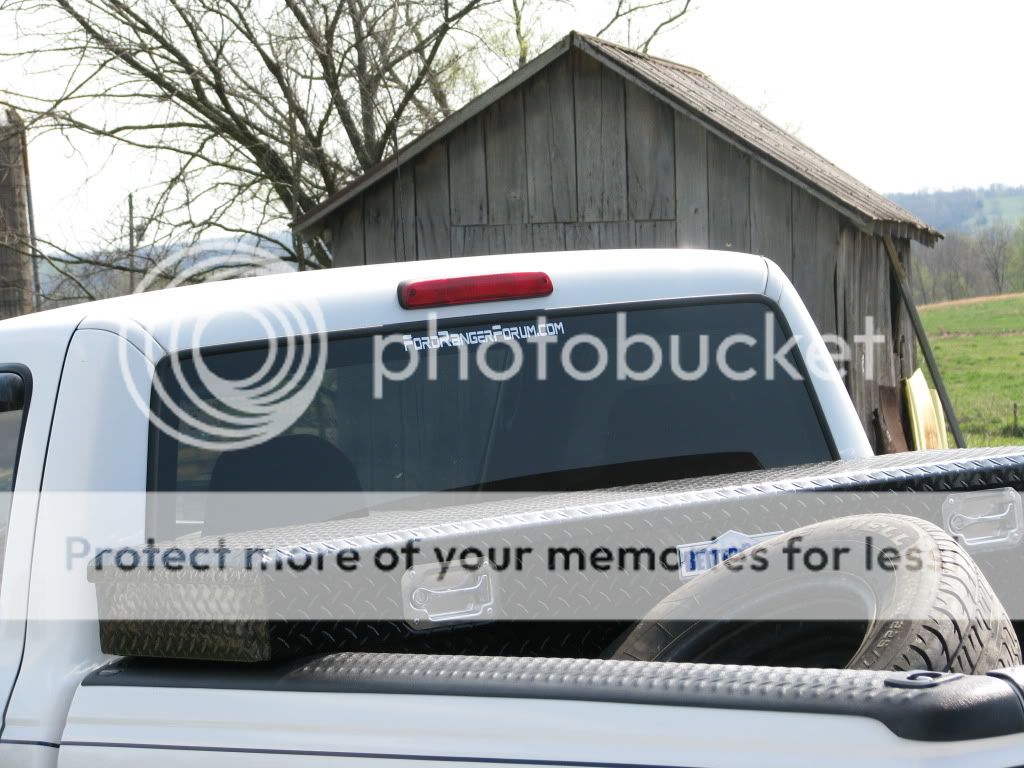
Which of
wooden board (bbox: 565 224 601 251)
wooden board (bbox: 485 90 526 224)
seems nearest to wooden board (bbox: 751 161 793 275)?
wooden board (bbox: 565 224 601 251)

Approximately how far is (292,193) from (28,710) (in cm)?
1368

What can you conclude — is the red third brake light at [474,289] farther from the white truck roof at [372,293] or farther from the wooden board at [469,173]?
the wooden board at [469,173]

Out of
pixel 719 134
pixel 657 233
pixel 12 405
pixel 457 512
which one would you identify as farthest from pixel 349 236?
pixel 457 512

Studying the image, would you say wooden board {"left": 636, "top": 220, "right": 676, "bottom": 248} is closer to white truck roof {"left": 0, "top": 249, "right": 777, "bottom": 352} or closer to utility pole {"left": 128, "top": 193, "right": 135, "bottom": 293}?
utility pole {"left": 128, "top": 193, "right": 135, "bottom": 293}

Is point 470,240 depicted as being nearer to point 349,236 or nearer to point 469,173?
point 469,173

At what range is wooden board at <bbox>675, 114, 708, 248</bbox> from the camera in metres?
11.0

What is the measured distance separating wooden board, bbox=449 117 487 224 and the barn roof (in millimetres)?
176

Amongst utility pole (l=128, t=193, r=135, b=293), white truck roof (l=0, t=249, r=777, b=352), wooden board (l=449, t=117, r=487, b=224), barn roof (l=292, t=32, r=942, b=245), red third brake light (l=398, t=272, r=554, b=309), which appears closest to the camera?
white truck roof (l=0, t=249, r=777, b=352)

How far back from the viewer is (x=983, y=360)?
36.8 m

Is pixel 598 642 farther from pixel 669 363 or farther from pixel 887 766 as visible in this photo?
pixel 887 766

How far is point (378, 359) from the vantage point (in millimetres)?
2689

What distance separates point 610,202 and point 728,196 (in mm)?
1211

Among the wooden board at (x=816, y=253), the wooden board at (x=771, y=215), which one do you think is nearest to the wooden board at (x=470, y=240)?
the wooden board at (x=771, y=215)

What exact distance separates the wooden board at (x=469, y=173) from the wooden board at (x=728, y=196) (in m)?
2.33
